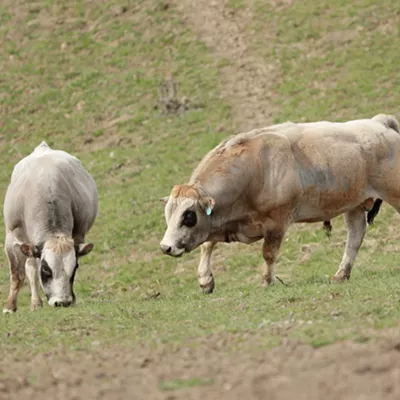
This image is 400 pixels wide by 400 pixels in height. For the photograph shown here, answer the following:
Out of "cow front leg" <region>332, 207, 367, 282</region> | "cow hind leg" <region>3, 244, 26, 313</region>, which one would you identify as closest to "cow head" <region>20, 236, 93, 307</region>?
"cow hind leg" <region>3, 244, 26, 313</region>

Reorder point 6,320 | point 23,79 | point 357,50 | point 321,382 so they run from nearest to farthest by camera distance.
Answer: point 321,382, point 6,320, point 357,50, point 23,79

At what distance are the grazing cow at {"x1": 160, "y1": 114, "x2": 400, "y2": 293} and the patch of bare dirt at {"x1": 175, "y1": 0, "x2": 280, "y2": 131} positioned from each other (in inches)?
496

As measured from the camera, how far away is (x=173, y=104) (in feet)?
103

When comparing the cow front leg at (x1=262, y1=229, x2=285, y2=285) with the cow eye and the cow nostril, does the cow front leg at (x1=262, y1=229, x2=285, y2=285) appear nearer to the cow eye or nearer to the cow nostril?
the cow eye

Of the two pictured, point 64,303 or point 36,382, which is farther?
point 64,303

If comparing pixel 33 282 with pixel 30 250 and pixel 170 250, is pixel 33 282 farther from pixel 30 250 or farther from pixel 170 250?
pixel 170 250

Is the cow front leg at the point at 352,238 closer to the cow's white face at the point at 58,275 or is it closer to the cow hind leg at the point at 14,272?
the cow's white face at the point at 58,275

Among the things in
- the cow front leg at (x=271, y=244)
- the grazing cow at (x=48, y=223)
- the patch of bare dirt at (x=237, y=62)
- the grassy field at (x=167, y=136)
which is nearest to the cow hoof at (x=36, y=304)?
the grazing cow at (x=48, y=223)

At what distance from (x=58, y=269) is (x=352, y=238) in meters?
5.09

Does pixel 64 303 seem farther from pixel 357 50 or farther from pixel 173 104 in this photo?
pixel 357 50

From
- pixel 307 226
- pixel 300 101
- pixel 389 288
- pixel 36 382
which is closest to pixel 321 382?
pixel 36 382

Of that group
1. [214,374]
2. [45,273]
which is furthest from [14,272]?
[214,374]

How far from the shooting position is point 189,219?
15.2m

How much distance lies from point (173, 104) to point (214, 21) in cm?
686
